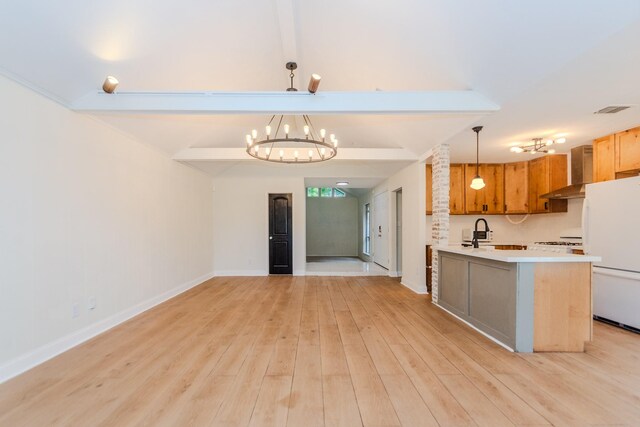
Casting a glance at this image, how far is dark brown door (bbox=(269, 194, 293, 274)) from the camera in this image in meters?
7.19

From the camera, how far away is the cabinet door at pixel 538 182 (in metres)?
5.54

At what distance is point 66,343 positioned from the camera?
9.70 feet

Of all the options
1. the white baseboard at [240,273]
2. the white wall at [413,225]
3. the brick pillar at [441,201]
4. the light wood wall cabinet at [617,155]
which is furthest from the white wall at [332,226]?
the light wood wall cabinet at [617,155]

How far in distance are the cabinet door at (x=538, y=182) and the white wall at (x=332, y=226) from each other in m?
6.38

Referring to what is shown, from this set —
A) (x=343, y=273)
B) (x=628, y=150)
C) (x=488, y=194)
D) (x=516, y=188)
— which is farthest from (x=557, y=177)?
(x=343, y=273)

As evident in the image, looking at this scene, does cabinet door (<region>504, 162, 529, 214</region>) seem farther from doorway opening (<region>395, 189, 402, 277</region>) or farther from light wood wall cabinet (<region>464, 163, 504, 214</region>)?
doorway opening (<region>395, 189, 402, 277</region>)

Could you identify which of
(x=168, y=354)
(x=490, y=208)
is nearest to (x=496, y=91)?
(x=490, y=208)

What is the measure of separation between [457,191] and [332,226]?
6.06 m

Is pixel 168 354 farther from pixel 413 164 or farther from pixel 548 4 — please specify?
pixel 413 164

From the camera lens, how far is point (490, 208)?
6.05m

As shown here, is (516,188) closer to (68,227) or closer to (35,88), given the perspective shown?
(68,227)

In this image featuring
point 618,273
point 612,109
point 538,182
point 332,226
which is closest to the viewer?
point 612,109

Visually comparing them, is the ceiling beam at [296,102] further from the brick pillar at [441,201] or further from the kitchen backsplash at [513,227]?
the kitchen backsplash at [513,227]

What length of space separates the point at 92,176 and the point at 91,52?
1.39 m
